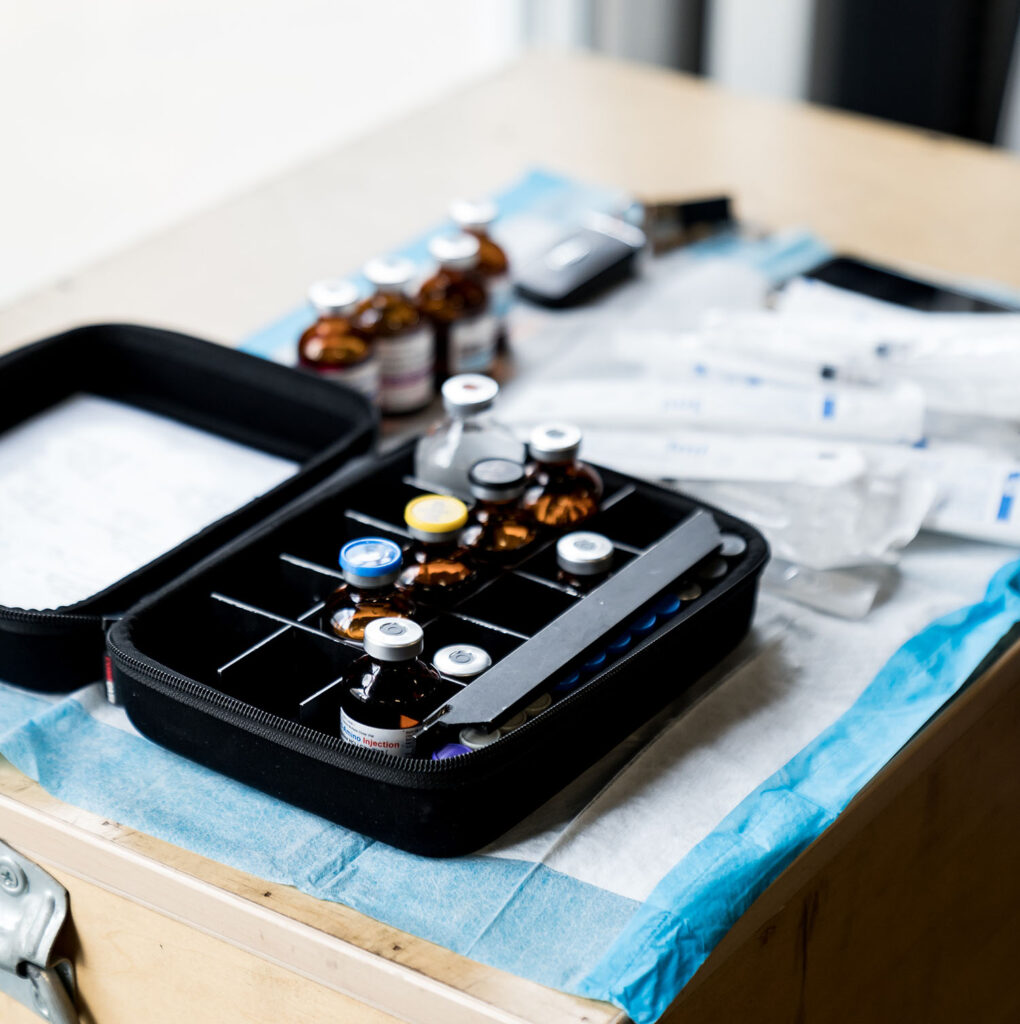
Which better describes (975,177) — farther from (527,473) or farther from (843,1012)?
(843,1012)

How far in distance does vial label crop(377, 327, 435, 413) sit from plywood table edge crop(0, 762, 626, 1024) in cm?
46

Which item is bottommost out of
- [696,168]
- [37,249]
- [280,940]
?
[37,249]

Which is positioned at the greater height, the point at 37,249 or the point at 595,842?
the point at 595,842

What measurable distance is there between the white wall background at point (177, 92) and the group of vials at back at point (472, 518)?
1.63 m

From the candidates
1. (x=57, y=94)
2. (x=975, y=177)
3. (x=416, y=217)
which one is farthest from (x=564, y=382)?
(x=57, y=94)

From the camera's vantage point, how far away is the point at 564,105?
5.87 ft

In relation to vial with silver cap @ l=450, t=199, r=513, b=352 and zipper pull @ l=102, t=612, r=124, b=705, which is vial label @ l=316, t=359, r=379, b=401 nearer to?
vial with silver cap @ l=450, t=199, r=513, b=352

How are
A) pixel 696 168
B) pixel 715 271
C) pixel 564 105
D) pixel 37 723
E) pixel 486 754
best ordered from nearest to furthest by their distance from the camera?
pixel 486 754 < pixel 37 723 < pixel 715 271 < pixel 696 168 < pixel 564 105

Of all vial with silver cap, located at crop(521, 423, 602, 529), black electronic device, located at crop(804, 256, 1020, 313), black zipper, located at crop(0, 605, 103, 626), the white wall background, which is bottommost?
the white wall background

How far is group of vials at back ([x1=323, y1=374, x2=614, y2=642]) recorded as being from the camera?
83 centimetres

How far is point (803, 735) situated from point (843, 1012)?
19 cm

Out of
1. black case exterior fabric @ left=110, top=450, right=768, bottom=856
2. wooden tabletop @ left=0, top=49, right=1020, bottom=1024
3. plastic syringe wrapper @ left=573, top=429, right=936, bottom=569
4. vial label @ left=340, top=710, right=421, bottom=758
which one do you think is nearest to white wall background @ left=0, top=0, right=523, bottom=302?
wooden tabletop @ left=0, top=49, right=1020, bottom=1024

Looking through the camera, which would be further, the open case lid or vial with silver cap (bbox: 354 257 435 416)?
vial with silver cap (bbox: 354 257 435 416)

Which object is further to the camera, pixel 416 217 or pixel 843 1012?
pixel 416 217
